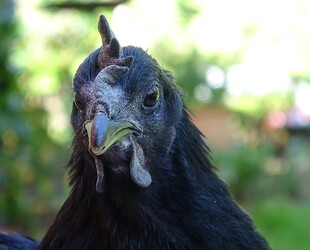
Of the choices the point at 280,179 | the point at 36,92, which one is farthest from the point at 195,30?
the point at 36,92

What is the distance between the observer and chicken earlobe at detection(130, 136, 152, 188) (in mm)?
2502

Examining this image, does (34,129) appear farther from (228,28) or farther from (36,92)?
(228,28)

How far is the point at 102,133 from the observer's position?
2332 millimetres

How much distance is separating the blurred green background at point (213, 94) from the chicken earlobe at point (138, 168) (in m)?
5.06

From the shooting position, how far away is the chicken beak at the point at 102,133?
233 cm

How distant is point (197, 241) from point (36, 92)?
6825 mm

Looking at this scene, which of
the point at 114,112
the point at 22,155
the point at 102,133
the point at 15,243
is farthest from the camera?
the point at 22,155

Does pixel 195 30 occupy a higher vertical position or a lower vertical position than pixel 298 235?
higher

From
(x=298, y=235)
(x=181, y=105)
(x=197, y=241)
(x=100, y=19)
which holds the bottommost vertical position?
(x=298, y=235)

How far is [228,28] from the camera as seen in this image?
1225 cm

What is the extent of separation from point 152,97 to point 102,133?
320mm

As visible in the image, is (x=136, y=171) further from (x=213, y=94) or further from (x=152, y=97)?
(x=213, y=94)

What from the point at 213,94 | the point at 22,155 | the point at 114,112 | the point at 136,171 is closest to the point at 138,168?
the point at 136,171

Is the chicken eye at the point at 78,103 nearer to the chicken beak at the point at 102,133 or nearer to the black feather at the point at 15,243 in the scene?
the chicken beak at the point at 102,133
